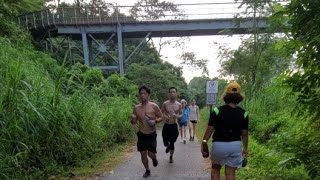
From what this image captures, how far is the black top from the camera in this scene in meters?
4.97

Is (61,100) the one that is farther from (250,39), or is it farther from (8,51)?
(250,39)

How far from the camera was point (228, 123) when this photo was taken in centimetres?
497

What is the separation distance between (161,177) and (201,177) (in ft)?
2.76

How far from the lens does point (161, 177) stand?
7.77 metres

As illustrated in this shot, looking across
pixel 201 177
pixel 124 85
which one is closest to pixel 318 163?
pixel 201 177

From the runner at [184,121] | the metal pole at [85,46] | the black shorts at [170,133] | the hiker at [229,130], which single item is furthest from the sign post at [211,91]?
the metal pole at [85,46]

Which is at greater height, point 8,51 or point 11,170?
point 8,51

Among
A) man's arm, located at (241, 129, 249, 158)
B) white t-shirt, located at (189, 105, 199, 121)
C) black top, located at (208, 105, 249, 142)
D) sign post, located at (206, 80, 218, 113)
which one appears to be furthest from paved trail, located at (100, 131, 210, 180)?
white t-shirt, located at (189, 105, 199, 121)

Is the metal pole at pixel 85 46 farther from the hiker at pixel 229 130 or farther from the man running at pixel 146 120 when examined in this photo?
the hiker at pixel 229 130

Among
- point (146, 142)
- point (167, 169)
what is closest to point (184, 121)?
point (167, 169)

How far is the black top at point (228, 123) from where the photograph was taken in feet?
16.3

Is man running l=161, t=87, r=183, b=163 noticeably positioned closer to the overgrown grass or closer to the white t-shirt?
the overgrown grass

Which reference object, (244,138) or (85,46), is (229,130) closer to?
(244,138)

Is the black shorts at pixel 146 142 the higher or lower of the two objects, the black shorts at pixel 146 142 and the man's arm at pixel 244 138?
the lower
